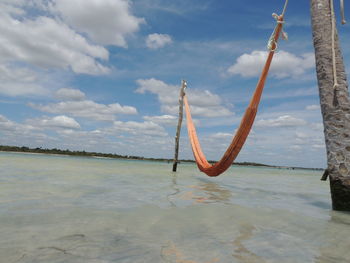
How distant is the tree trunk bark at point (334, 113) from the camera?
4277 mm

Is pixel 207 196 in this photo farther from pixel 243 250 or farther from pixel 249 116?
pixel 243 250

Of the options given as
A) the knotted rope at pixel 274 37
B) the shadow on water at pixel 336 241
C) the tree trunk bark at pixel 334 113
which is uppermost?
the knotted rope at pixel 274 37

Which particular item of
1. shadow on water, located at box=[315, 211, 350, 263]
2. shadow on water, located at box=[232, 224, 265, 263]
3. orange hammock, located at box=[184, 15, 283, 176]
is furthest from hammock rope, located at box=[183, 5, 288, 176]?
shadow on water, located at box=[232, 224, 265, 263]

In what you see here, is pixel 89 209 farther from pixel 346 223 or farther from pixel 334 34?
pixel 334 34

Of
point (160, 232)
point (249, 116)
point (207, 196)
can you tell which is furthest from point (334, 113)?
point (160, 232)

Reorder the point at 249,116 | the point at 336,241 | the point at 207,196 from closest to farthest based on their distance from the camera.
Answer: the point at 336,241
the point at 207,196
the point at 249,116

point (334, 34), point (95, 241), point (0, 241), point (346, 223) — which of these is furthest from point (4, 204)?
point (334, 34)

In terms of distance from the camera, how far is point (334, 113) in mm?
4457

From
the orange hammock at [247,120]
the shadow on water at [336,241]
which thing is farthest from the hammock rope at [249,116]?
the shadow on water at [336,241]

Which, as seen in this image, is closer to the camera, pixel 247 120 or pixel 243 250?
pixel 243 250

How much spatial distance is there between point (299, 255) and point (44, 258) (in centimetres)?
214

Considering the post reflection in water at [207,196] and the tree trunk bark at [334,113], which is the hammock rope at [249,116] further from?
the tree trunk bark at [334,113]

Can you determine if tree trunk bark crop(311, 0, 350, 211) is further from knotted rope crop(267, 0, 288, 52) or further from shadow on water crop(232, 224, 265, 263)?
shadow on water crop(232, 224, 265, 263)

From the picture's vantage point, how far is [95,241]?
8.19 feet
